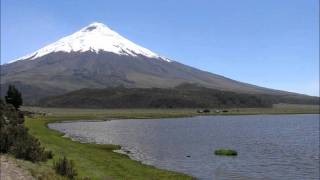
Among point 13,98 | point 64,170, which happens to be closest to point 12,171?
point 64,170

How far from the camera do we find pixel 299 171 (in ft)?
146

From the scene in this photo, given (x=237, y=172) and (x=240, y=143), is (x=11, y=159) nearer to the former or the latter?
(x=237, y=172)

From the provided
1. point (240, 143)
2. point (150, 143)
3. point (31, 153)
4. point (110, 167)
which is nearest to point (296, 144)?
point (240, 143)

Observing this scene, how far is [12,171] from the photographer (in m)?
25.8

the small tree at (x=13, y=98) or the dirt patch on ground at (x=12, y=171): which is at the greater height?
the small tree at (x=13, y=98)

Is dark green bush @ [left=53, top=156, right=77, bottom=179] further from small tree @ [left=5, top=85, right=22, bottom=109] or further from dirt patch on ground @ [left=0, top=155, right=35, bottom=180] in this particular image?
small tree @ [left=5, top=85, right=22, bottom=109]

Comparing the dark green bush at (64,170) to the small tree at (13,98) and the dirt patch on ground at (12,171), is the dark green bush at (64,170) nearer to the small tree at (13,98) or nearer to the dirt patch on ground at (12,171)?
the dirt patch on ground at (12,171)

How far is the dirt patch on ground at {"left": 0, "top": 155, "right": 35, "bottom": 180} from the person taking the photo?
24625 millimetres

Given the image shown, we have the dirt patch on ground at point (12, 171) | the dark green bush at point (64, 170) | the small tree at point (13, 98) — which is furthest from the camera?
the small tree at point (13, 98)

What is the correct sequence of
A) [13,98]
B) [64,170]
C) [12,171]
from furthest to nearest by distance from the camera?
[13,98] < [64,170] < [12,171]

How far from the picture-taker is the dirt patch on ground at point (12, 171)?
24625 mm

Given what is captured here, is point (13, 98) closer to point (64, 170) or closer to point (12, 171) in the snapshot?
point (64, 170)

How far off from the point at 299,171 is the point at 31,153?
78.0 ft

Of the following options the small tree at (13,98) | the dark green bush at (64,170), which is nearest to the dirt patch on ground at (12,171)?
the dark green bush at (64,170)
